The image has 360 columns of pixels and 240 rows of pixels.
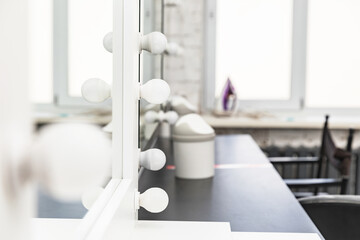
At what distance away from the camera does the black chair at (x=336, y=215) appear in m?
1.41

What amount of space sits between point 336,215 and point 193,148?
0.50 m

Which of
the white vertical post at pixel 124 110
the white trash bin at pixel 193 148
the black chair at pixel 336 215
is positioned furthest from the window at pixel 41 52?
the black chair at pixel 336 215

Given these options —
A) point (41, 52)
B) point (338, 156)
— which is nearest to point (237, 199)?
point (41, 52)

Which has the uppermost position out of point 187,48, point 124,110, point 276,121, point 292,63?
point 187,48

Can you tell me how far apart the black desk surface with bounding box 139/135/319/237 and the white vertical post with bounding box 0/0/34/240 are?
77cm

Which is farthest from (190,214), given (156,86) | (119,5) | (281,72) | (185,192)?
(281,72)

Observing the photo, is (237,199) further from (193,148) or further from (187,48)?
(187,48)

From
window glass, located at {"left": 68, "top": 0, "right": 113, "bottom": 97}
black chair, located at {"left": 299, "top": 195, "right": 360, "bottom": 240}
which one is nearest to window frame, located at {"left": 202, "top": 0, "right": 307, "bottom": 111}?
black chair, located at {"left": 299, "top": 195, "right": 360, "bottom": 240}

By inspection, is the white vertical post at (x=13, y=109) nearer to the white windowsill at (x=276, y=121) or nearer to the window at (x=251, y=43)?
the white windowsill at (x=276, y=121)

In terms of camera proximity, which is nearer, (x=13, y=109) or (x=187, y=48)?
(x=13, y=109)

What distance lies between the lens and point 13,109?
10.0 inches

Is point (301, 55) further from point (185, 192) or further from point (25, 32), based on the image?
point (25, 32)

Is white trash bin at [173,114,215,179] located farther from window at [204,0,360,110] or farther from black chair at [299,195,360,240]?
window at [204,0,360,110]

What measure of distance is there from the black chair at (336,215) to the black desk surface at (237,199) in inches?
5.9
